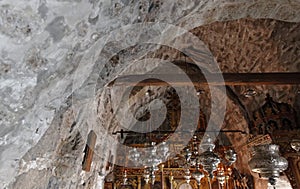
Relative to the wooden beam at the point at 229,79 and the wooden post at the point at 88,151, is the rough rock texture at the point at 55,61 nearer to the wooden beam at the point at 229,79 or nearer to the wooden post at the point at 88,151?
the wooden post at the point at 88,151

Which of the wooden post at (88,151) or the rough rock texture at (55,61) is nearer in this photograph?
the rough rock texture at (55,61)

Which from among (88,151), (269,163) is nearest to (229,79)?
(269,163)

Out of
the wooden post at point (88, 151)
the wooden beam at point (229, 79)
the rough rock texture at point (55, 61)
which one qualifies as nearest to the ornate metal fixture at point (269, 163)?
the wooden beam at point (229, 79)

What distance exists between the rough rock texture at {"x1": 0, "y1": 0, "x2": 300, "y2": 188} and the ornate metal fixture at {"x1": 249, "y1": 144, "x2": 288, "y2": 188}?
Answer: 92cm

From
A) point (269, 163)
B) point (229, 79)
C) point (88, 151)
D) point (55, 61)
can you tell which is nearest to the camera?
point (55, 61)

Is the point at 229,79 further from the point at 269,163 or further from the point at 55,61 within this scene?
the point at 55,61

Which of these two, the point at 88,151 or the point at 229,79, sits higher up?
the point at 229,79

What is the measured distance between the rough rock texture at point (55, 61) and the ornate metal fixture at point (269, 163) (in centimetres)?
92

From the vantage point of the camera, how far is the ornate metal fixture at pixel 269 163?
1.68 metres

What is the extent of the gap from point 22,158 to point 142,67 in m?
1.47

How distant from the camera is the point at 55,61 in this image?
34.5 inches

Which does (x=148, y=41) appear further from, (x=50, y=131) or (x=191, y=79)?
(x=191, y=79)

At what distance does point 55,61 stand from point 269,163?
1.44 meters

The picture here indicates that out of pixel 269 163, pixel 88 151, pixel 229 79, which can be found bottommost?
pixel 269 163
